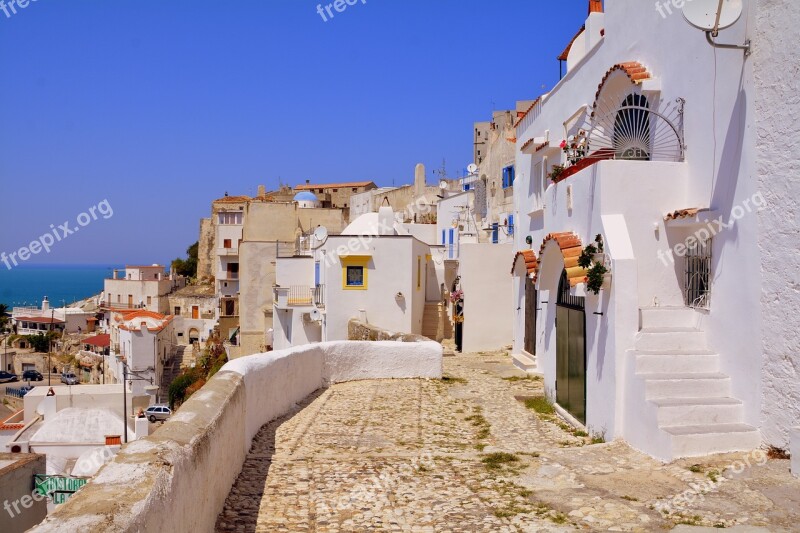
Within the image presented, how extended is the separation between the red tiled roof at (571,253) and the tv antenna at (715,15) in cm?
314

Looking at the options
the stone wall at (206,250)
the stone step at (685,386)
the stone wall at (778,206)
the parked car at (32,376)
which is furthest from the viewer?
the stone wall at (206,250)

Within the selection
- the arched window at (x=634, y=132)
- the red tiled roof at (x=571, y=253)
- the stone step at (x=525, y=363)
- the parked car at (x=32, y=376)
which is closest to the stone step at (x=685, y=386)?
the red tiled roof at (x=571, y=253)

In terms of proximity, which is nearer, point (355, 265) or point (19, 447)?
point (19, 447)

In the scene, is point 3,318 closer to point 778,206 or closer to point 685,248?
point 685,248

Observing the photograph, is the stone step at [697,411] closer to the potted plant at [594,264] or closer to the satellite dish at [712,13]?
the potted plant at [594,264]

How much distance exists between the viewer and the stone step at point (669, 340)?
26.5 feet

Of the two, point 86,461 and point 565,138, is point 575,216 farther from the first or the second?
point 86,461

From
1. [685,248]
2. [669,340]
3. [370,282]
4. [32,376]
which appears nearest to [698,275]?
[685,248]

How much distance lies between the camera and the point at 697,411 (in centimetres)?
727

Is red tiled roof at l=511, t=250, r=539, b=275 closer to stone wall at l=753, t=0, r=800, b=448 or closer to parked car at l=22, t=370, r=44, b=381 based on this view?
stone wall at l=753, t=0, r=800, b=448

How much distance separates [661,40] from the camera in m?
9.70

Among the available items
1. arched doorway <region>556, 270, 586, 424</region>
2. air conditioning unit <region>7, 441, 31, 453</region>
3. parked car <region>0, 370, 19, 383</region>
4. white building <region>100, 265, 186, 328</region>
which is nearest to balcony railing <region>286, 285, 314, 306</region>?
air conditioning unit <region>7, 441, 31, 453</region>

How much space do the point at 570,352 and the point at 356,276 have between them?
1616 cm

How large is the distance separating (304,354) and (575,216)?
5081 millimetres
